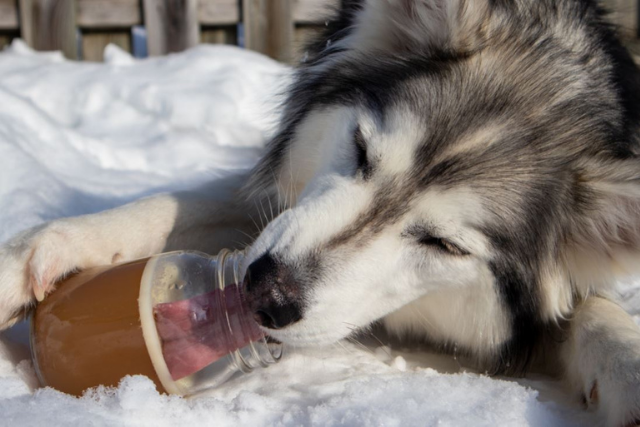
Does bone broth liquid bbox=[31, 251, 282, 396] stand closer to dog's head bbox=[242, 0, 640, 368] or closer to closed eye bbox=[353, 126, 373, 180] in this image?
dog's head bbox=[242, 0, 640, 368]

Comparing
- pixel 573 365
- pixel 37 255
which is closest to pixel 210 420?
pixel 37 255

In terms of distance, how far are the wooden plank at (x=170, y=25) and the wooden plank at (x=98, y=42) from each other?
0.26 m

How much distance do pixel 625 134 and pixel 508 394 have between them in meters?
0.82

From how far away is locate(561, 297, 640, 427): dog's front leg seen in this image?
4.65ft

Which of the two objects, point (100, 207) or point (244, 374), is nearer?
point (244, 374)

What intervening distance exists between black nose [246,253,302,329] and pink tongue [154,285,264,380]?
49 millimetres

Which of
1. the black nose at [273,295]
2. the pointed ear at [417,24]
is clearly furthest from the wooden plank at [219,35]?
the black nose at [273,295]

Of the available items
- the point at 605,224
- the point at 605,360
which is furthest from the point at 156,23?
the point at 605,360

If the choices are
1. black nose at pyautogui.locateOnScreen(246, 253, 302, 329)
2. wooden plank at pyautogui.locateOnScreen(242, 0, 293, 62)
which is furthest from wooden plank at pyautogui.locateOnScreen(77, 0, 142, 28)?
black nose at pyautogui.locateOnScreen(246, 253, 302, 329)

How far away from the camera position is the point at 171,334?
1.39 m

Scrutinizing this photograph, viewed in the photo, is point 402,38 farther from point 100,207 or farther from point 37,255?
point 100,207

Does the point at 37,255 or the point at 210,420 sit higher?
the point at 37,255

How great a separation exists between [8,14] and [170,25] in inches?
43.9

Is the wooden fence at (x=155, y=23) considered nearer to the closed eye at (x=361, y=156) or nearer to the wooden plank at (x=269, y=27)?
the wooden plank at (x=269, y=27)
